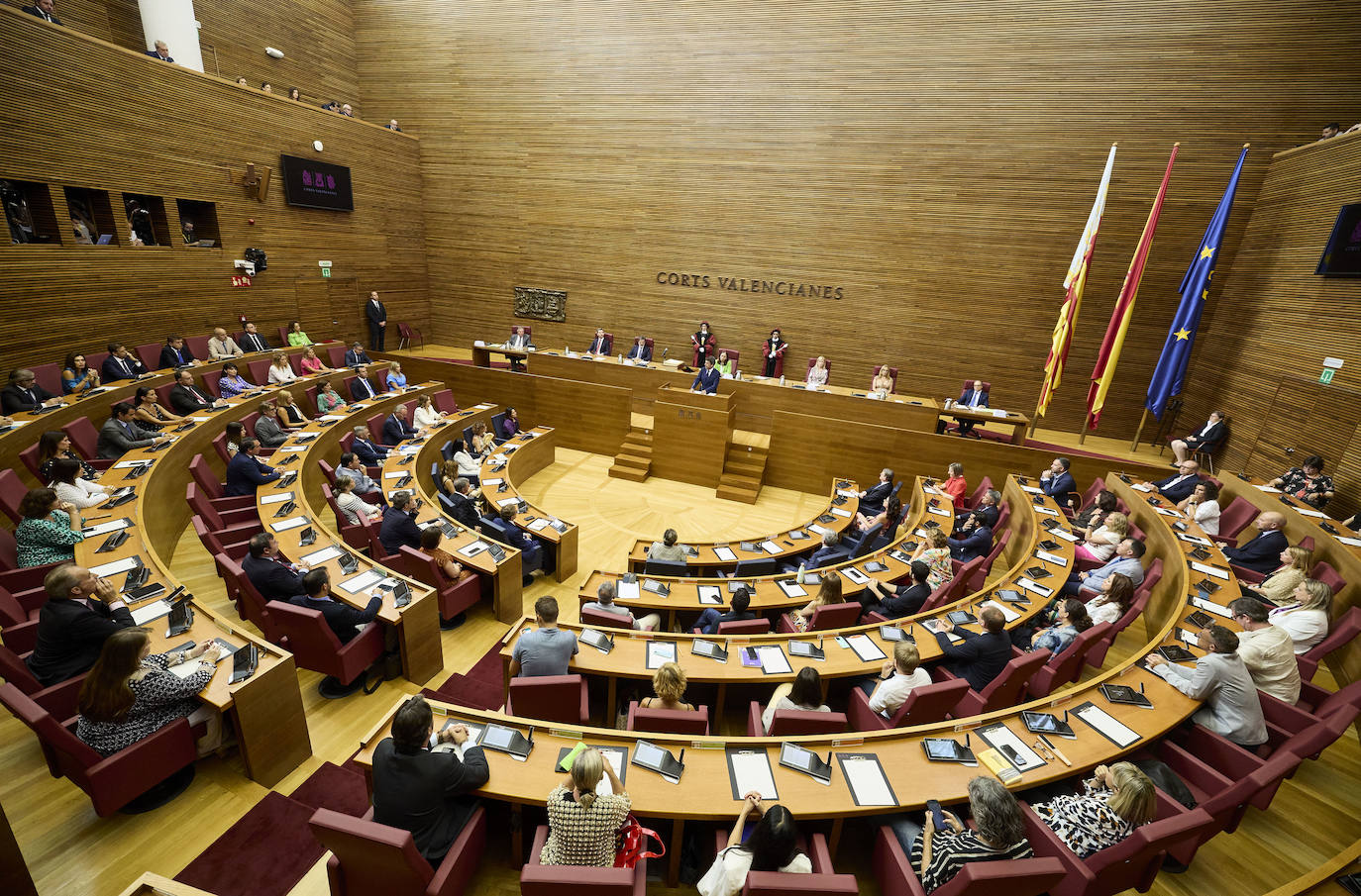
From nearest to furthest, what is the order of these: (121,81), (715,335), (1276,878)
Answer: (1276,878)
(121,81)
(715,335)

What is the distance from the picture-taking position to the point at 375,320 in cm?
1313

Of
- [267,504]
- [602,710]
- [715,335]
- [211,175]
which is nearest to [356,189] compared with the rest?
[211,175]

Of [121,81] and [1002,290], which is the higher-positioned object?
[121,81]

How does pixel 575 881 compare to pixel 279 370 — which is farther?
pixel 279 370

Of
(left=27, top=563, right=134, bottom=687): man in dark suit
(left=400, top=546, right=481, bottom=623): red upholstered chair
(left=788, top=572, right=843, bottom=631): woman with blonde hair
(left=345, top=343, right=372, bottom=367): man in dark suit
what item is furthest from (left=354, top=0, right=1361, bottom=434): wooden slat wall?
(left=27, top=563, right=134, bottom=687): man in dark suit

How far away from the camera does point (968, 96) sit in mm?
10414

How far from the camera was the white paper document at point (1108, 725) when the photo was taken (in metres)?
3.38

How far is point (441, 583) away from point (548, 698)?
7.60 feet

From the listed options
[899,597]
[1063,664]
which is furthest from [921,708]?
[899,597]

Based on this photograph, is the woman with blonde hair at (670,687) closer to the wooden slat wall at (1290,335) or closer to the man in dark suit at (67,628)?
the man in dark suit at (67,628)

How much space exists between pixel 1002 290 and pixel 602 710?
10.7m

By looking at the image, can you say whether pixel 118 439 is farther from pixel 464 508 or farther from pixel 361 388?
pixel 464 508

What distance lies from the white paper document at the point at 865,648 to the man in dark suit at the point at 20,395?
9591 mm

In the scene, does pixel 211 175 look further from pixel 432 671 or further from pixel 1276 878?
pixel 1276 878
